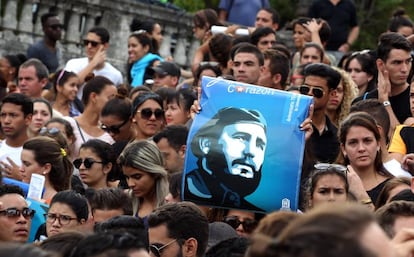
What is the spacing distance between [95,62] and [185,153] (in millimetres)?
5945

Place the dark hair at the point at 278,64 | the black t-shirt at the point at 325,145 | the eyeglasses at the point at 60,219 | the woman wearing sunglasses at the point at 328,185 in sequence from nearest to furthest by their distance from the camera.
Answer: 1. the woman wearing sunglasses at the point at 328,185
2. the eyeglasses at the point at 60,219
3. the black t-shirt at the point at 325,145
4. the dark hair at the point at 278,64

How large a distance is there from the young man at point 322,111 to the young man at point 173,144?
1.10m

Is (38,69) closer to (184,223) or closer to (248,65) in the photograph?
(248,65)

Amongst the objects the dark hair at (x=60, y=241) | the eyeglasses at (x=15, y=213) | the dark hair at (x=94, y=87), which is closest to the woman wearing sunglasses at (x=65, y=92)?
the dark hair at (x=94, y=87)

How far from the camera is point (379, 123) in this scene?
31.2 ft

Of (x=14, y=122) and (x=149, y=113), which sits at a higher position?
(x=149, y=113)

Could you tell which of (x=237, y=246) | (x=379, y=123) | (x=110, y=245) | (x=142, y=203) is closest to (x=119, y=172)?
(x=142, y=203)

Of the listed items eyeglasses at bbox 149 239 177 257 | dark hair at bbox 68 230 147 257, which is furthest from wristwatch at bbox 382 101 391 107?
dark hair at bbox 68 230 147 257

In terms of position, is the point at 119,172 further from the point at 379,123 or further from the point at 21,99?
the point at 379,123

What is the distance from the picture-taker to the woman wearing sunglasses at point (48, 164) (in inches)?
398

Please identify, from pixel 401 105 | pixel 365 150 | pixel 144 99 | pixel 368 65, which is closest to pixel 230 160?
pixel 365 150

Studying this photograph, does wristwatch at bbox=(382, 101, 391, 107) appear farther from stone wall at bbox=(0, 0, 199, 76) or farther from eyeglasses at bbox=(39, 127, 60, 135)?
stone wall at bbox=(0, 0, 199, 76)

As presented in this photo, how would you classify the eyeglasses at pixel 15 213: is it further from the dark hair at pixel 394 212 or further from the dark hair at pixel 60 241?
the dark hair at pixel 394 212

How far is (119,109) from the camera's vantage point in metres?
11.8
